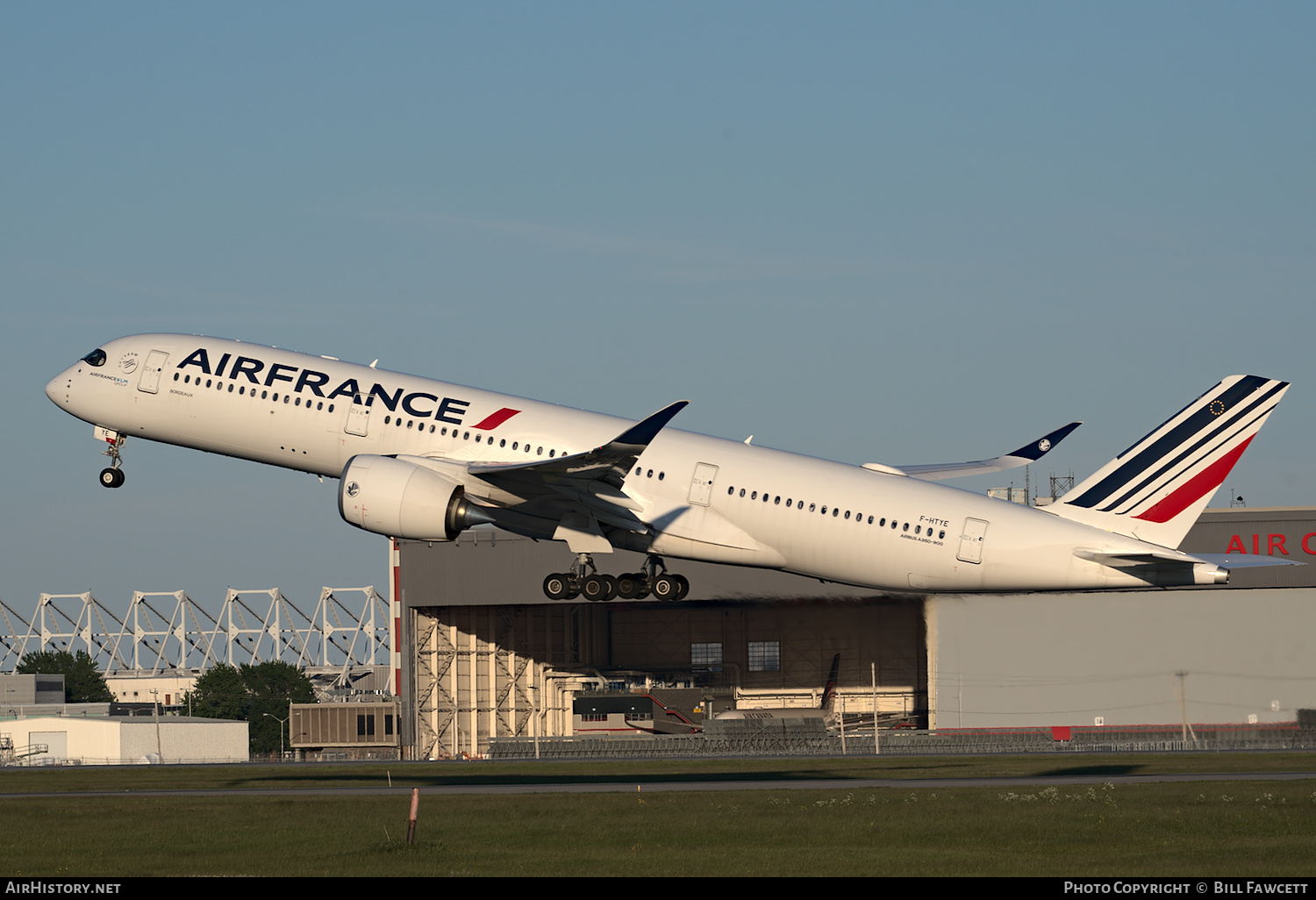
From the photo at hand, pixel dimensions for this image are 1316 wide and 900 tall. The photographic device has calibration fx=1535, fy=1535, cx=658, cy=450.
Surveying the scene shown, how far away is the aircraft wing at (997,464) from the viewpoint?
53.3 meters

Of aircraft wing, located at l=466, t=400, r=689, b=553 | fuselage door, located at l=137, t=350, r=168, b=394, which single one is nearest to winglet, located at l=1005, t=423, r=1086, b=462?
aircraft wing, located at l=466, t=400, r=689, b=553

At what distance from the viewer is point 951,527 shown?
4584cm

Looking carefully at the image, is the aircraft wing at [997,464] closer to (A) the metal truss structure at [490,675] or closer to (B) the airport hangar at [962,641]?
(B) the airport hangar at [962,641]

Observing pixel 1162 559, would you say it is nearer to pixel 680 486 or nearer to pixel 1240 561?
pixel 1240 561

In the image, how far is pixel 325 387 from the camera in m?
48.4

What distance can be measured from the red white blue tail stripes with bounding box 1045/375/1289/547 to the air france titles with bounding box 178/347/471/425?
19781 mm

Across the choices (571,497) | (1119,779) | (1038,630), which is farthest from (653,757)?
(571,497)

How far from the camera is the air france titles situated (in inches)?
1882

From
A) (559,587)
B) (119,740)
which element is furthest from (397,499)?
(119,740)

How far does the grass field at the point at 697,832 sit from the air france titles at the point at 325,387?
39.4 feet

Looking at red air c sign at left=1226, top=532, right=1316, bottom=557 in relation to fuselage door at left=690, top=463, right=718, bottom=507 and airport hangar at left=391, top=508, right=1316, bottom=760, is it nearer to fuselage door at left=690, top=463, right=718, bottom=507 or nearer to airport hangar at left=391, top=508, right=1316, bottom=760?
airport hangar at left=391, top=508, right=1316, bottom=760
